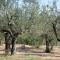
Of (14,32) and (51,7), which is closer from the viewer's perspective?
(14,32)

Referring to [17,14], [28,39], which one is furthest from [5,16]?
[28,39]

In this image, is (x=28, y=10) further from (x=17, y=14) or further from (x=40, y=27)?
(x=40, y=27)

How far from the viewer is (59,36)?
3178 centimetres

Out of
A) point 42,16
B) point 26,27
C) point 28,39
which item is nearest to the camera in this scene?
point 26,27

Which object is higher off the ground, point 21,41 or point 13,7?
point 13,7

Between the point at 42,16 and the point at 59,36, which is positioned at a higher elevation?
the point at 42,16

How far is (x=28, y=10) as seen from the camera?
23.5m

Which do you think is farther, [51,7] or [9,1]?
[51,7]

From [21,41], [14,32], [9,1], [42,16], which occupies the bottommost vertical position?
[21,41]

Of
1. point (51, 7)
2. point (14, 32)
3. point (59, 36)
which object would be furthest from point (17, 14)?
point (59, 36)

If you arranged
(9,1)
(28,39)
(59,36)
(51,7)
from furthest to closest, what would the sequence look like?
(28,39), (59,36), (51,7), (9,1)

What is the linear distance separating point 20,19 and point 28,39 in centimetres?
2094

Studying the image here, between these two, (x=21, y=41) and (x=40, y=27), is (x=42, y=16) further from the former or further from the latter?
(x=21, y=41)

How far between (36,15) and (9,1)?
3.16 metres
